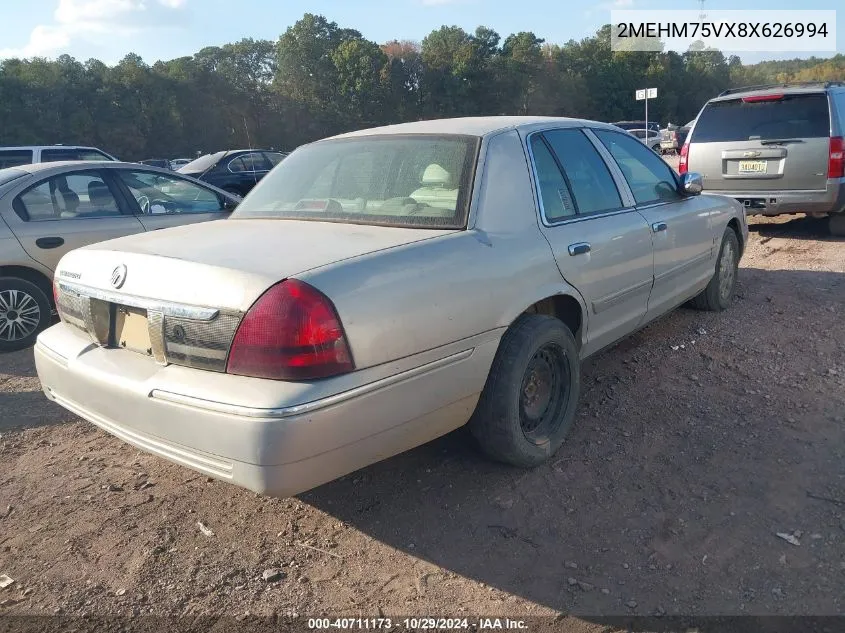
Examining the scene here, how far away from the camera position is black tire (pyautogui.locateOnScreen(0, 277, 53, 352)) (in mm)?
5445

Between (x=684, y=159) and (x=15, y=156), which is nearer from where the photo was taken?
(x=684, y=159)

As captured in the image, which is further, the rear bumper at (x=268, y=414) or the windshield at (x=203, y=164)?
the windshield at (x=203, y=164)

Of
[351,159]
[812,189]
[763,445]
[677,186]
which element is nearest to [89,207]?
[351,159]

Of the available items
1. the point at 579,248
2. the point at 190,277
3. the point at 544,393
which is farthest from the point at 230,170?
the point at 190,277

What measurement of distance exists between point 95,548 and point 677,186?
13.2 feet

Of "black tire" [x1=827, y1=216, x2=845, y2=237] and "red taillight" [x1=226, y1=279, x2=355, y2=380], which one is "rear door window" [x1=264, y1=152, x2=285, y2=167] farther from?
"red taillight" [x1=226, y1=279, x2=355, y2=380]

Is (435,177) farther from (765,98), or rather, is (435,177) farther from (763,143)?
(765,98)

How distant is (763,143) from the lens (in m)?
8.22

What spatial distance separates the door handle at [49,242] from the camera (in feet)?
18.2

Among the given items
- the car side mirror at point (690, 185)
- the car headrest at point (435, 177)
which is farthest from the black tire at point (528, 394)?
the car side mirror at point (690, 185)

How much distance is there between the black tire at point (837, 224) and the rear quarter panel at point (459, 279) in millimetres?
6561

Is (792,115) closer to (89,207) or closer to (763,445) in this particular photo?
(763,445)

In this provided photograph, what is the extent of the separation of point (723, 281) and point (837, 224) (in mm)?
4008

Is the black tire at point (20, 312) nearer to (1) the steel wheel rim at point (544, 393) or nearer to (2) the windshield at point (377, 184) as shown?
(2) the windshield at point (377, 184)
